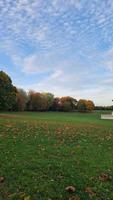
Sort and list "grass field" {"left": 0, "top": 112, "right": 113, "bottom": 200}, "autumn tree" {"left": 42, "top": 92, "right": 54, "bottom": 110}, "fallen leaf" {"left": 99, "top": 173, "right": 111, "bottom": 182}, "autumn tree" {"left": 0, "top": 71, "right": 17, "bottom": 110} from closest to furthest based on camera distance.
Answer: "grass field" {"left": 0, "top": 112, "right": 113, "bottom": 200}
"fallen leaf" {"left": 99, "top": 173, "right": 111, "bottom": 182}
"autumn tree" {"left": 0, "top": 71, "right": 17, "bottom": 110}
"autumn tree" {"left": 42, "top": 92, "right": 54, "bottom": 110}

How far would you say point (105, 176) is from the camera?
8141mm

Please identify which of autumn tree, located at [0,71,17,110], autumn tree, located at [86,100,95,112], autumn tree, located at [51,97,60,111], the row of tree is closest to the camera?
autumn tree, located at [0,71,17,110]

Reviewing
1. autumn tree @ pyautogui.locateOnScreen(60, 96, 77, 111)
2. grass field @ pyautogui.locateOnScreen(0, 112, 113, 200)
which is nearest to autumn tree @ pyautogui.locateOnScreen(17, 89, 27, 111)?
autumn tree @ pyautogui.locateOnScreen(60, 96, 77, 111)

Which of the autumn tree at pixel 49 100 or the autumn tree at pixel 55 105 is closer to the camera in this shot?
the autumn tree at pixel 49 100

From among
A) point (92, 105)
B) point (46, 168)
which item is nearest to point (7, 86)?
point (46, 168)

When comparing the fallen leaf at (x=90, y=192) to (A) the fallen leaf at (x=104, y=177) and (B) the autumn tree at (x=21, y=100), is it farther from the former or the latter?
(B) the autumn tree at (x=21, y=100)

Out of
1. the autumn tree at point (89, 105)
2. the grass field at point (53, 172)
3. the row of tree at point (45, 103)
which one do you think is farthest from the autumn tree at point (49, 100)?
the grass field at point (53, 172)

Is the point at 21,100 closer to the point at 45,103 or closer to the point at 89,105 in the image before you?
the point at 45,103

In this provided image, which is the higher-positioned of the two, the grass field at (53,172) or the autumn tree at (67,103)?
the autumn tree at (67,103)

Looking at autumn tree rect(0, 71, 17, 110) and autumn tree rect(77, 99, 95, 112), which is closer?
autumn tree rect(0, 71, 17, 110)

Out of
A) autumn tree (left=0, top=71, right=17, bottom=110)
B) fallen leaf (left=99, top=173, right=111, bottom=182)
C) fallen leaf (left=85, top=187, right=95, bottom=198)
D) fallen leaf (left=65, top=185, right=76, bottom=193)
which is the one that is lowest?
fallen leaf (left=85, top=187, right=95, bottom=198)

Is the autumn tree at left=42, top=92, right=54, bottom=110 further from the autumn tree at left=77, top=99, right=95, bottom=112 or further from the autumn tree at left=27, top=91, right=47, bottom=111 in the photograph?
the autumn tree at left=77, top=99, right=95, bottom=112

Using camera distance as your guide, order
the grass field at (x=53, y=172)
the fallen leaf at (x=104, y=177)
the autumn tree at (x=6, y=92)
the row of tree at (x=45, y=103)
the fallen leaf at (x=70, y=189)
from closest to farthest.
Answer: the grass field at (x=53, y=172), the fallen leaf at (x=70, y=189), the fallen leaf at (x=104, y=177), the autumn tree at (x=6, y=92), the row of tree at (x=45, y=103)

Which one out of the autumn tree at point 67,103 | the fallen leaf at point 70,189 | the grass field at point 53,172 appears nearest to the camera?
the grass field at point 53,172
